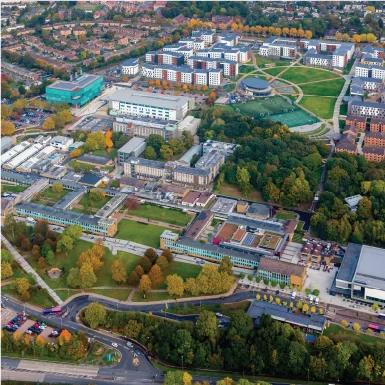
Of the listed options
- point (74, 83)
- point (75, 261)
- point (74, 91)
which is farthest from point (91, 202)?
point (74, 83)

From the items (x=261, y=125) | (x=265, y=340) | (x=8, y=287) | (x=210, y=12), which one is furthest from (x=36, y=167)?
(x=210, y=12)

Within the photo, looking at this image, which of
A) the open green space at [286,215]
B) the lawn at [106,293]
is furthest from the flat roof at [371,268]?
the lawn at [106,293]

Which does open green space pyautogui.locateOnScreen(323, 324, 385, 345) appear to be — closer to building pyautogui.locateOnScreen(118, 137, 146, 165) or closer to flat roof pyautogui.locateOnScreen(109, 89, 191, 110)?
building pyautogui.locateOnScreen(118, 137, 146, 165)

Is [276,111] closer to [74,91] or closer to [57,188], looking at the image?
[74,91]

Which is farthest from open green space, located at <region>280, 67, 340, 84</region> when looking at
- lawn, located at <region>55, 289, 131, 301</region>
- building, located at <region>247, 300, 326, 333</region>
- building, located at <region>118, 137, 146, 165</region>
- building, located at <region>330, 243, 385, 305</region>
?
lawn, located at <region>55, 289, 131, 301</region>

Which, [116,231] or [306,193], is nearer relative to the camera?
[116,231]

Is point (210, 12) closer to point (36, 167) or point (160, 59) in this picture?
point (160, 59)

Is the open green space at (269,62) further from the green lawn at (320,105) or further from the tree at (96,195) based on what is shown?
the tree at (96,195)
